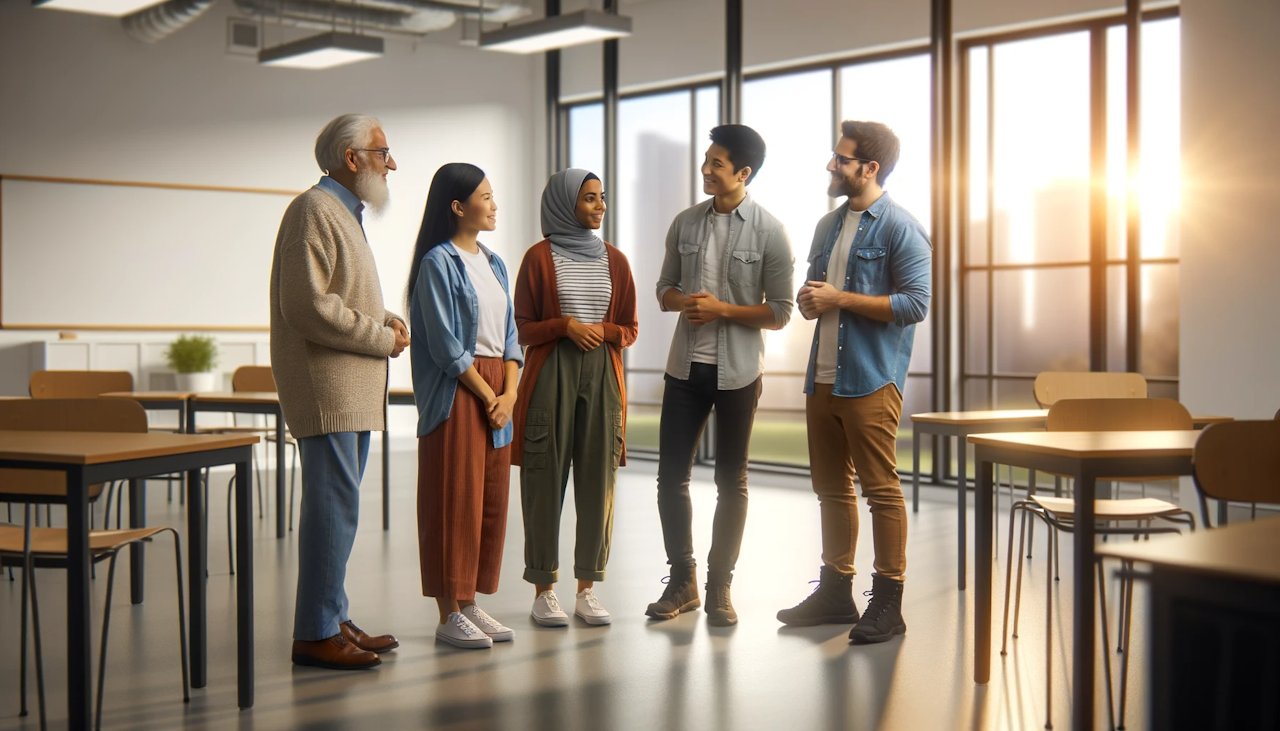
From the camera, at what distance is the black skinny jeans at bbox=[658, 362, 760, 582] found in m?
3.69

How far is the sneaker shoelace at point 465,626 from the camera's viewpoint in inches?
134

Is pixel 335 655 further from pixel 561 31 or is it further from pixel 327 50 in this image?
pixel 327 50

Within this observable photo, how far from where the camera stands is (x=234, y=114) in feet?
29.4

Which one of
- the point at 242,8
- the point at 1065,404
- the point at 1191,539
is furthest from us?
the point at 242,8

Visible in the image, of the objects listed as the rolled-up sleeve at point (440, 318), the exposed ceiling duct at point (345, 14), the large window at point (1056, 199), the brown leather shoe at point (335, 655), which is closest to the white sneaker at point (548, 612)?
the brown leather shoe at point (335, 655)

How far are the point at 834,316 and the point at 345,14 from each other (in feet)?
20.0

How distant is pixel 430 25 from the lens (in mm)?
8578

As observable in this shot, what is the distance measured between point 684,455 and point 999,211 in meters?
4.24

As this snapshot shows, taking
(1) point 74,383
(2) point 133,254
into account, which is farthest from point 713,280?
(2) point 133,254

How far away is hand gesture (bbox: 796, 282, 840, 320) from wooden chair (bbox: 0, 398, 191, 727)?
6.19 ft

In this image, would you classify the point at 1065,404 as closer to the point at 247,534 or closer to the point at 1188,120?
the point at 247,534

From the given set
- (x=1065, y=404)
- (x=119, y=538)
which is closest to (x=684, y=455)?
(x=1065, y=404)

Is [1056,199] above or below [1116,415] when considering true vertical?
above

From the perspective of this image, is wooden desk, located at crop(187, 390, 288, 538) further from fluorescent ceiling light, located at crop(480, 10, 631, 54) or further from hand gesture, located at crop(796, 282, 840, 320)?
fluorescent ceiling light, located at crop(480, 10, 631, 54)
